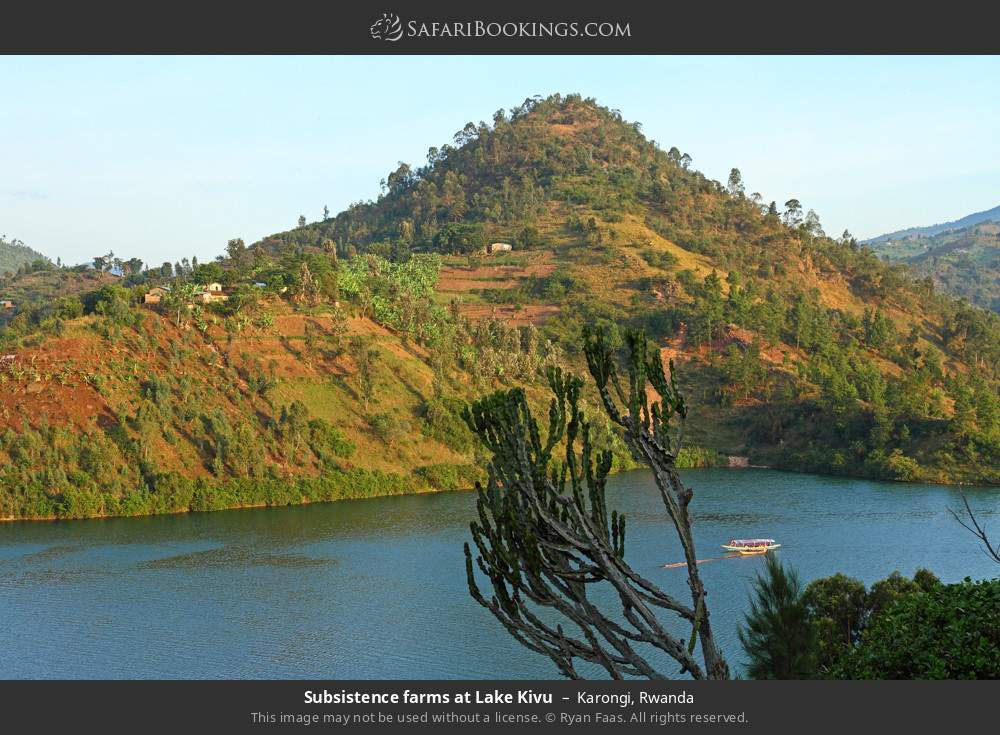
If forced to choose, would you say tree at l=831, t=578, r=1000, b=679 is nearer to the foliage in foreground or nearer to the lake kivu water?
the foliage in foreground

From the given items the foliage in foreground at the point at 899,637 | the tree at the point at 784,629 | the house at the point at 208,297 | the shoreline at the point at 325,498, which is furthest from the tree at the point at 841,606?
the house at the point at 208,297

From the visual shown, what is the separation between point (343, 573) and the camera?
103ft

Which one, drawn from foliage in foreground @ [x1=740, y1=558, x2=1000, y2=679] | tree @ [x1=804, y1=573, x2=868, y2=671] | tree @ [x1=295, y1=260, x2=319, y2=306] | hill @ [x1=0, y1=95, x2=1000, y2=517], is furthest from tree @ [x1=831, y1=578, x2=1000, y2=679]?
tree @ [x1=295, y1=260, x2=319, y2=306]

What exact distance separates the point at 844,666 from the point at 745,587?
556 inches

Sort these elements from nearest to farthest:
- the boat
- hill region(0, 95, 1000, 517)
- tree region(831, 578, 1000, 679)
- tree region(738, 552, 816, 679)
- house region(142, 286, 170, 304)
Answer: tree region(738, 552, 816, 679) < tree region(831, 578, 1000, 679) < the boat < hill region(0, 95, 1000, 517) < house region(142, 286, 170, 304)

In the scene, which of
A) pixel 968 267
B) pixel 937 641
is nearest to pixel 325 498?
pixel 937 641

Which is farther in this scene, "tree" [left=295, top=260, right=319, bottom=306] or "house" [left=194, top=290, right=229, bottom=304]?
"tree" [left=295, top=260, right=319, bottom=306]

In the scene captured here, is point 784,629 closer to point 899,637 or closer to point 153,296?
point 899,637

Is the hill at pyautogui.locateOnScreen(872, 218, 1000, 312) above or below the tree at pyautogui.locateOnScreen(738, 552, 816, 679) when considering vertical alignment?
above

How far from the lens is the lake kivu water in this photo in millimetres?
23344

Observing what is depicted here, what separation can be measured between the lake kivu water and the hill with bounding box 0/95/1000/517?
2.81 meters

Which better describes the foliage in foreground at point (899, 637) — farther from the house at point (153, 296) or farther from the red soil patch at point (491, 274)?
the red soil patch at point (491, 274)
